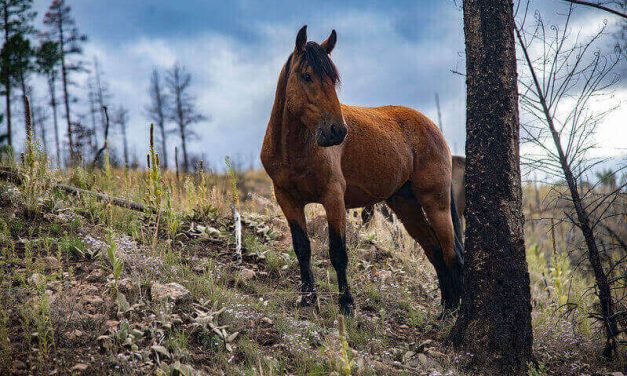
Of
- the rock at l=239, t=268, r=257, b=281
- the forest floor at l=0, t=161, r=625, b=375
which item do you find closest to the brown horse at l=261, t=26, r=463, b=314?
the forest floor at l=0, t=161, r=625, b=375

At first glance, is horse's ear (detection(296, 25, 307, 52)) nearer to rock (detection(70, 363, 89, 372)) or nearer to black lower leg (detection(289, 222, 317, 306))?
black lower leg (detection(289, 222, 317, 306))

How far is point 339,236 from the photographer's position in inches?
232

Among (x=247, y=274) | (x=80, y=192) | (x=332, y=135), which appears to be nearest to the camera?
(x=332, y=135)

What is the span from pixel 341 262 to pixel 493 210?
173 cm

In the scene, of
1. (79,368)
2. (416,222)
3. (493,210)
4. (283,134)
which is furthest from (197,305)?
(416,222)

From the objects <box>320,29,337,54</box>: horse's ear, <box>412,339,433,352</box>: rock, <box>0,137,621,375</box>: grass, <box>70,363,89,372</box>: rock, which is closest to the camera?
<box>70,363,89,372</box>: rock

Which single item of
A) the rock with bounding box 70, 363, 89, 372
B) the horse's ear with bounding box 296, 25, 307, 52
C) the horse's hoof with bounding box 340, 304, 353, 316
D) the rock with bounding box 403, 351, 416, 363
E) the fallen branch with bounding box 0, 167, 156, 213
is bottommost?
the rock with bounding box 403, 351, 416, 363

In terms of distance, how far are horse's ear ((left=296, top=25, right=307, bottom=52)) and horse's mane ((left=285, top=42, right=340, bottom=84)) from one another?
0.10 metres

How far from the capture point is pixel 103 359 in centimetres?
418

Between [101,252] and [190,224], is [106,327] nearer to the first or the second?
[101,252]

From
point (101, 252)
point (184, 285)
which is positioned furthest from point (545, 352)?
point (101, 252)

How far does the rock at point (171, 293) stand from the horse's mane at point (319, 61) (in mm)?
2587

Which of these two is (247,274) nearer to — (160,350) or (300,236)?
(300,236)

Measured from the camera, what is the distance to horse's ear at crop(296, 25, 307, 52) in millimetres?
5574
